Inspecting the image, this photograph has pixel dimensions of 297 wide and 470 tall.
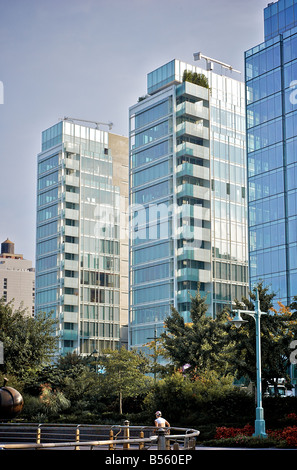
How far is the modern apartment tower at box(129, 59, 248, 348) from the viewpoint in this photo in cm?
9569

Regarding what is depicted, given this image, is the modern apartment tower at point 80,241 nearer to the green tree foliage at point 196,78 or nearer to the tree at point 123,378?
the green tree foliage at point 196,78

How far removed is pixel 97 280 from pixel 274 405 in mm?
85225

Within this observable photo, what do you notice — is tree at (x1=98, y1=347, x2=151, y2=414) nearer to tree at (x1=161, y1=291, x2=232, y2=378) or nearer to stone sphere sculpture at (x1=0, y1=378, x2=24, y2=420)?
tree at (x1=161, y1=291, x2=232, y2=378)

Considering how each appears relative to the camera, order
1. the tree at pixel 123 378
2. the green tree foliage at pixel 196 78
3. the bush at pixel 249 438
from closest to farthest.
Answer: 1. the bush at pixel 249 438
2. the tree at pixel 123 378
3. the green tree foliage at pixel 196 78

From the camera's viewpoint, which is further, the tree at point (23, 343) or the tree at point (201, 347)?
the tree at point (23, 343)

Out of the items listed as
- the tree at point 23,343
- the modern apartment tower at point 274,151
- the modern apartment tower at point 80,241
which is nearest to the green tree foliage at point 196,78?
the modern apartment tower at point 274,151

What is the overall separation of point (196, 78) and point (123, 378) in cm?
6047

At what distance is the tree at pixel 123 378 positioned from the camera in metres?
50.8

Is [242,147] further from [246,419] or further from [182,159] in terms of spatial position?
[246,419]

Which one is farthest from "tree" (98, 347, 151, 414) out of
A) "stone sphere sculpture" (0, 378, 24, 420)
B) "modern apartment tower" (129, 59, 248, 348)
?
"modern apartment tower" (129, 59, 248, 348)

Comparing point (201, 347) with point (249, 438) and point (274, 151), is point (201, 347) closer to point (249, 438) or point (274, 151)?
point (249, 438)

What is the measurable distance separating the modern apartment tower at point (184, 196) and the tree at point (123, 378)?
130ft

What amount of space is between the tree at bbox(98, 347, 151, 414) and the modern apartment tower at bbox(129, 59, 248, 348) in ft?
130

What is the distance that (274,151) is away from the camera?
82.8m
